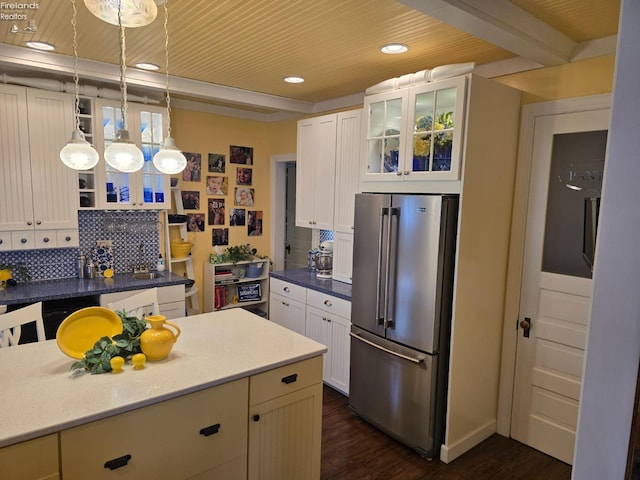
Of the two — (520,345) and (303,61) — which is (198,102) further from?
(520,345)

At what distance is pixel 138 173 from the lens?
153 inches

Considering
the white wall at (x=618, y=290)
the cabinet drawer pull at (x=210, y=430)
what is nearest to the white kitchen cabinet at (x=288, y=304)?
the cabinet drawer pull at (x=210, y=430)

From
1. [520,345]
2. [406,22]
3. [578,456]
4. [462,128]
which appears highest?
[406,22]

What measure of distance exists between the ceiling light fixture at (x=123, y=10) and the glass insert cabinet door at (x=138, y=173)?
234 centimetres

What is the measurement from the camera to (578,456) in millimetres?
1060

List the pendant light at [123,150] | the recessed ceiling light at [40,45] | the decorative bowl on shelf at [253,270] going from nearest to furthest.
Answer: the pendant light at [123,150]
the recessed ceiling light at [40,45]
the decorative bowl on shelf at [253,270]

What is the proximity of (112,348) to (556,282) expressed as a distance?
2650 mm

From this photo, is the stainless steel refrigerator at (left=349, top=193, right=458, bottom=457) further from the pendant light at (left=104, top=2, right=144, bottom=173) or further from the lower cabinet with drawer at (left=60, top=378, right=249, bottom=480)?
the pendant light at (left=104, top=2, right=144, bottom=173)

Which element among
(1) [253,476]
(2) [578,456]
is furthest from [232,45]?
(2) [578,456]

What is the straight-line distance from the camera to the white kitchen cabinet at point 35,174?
127 inches

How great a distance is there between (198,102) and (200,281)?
198cm

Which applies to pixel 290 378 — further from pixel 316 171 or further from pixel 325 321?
pixel 316 171

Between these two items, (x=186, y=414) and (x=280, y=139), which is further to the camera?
(x=280, y=139)
